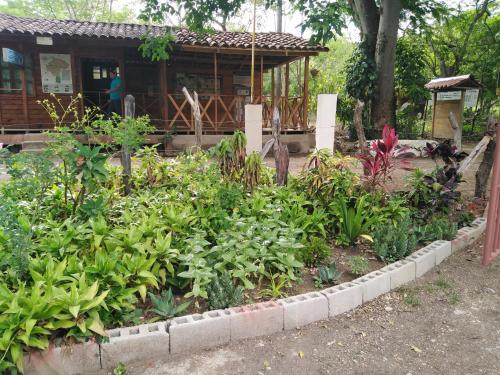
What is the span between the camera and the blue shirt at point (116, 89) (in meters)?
11.3

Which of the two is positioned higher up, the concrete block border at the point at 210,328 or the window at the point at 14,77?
the window at the point at 14,77

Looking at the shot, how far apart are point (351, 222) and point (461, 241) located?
1350mm

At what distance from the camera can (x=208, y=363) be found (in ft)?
8.23

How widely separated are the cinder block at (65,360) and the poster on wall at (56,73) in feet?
38.1

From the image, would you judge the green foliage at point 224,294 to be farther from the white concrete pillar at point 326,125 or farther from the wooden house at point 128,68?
the wooden house at point 128,68

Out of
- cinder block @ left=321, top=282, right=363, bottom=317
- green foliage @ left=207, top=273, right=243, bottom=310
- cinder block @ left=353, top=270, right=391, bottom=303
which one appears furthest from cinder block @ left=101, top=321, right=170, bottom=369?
cinder block @ left=353, top=270, right=391, bottom=303

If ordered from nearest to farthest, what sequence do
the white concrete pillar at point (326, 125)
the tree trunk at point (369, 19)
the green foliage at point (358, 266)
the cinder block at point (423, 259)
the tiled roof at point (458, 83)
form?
1. the green foliage at point (358, 266)
2. the cinder block at point (423, 259)
3. the white concrete pillar at point (326, 125)
4. the tiled roof at point (458, 83)
5. the tree trunk at point (369, 19)

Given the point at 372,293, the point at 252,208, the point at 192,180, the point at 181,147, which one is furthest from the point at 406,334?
the point at 181,147

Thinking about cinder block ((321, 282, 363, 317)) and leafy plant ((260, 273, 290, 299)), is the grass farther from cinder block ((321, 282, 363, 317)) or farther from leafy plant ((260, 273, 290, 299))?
leafy plant ((260, 273, 290, 299))

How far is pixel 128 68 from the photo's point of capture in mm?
13180

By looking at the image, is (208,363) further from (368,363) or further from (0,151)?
(0,151)

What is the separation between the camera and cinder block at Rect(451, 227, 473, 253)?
14.5 ft

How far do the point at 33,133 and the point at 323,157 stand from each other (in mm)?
9580

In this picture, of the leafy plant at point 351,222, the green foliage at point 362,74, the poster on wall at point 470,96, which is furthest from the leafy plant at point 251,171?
the poster on wall at point 470,96
